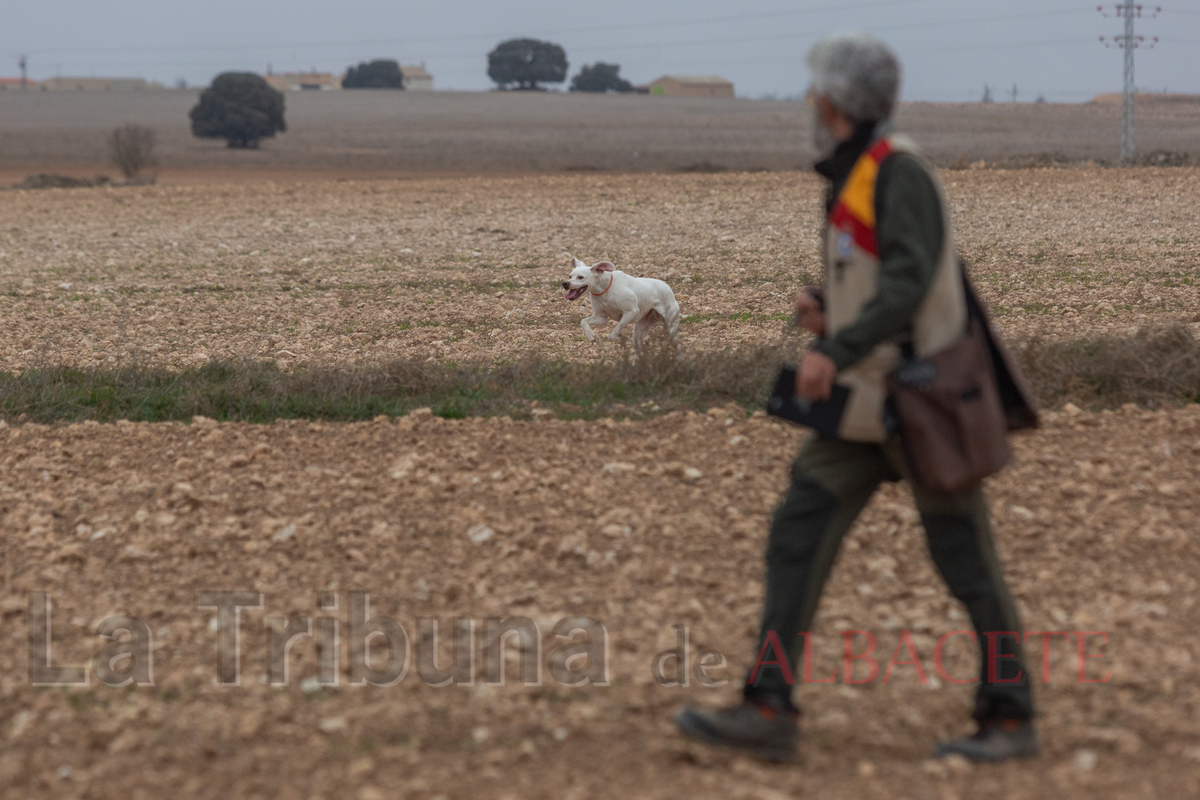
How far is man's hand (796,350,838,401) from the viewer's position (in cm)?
301

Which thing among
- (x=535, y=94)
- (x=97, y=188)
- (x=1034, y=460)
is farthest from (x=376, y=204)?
(x=535, y=94)

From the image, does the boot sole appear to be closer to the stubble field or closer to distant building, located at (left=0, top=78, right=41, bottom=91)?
the stubble field

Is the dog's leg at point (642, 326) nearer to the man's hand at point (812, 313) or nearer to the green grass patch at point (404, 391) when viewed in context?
the green grass patch at point (404, 391)

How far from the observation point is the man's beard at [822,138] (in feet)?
10.6

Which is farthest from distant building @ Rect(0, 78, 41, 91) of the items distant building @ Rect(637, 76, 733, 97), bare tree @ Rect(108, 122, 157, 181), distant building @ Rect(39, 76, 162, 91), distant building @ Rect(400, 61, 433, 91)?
bare tree @ Rect(108, 122, 157, 181)

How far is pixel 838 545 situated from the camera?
11.0 ft

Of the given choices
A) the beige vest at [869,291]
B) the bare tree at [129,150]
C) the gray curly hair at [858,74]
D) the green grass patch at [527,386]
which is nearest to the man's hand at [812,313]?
the beige vest at [869,291]

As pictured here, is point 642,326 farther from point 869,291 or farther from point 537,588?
point 869,291

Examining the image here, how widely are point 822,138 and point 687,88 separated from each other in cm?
13218

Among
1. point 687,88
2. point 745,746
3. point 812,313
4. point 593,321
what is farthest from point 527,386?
point 687,88

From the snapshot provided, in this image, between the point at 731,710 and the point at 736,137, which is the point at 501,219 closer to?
the point at 731,710

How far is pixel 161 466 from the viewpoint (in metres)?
6.29

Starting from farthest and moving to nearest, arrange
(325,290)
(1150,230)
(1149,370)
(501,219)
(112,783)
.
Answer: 1. (501,219)
2. (1150,230)
3. (325,290)
4. (1149,370)
5. (112,783)

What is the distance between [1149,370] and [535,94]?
107 meters
